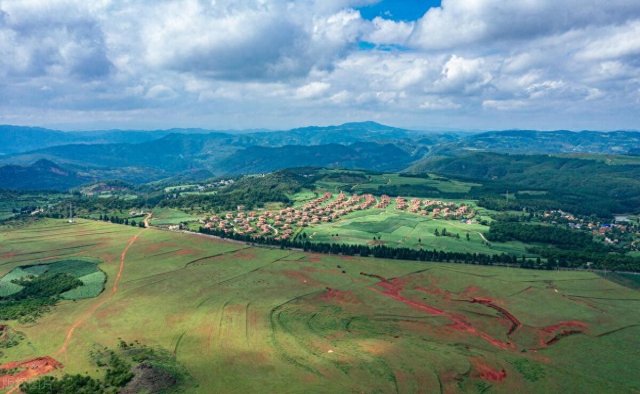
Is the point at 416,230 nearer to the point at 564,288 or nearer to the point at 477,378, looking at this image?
the point at 564,288

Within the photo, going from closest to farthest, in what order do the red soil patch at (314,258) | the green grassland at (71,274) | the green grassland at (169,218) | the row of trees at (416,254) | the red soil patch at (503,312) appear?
the red soil patch at (503,312) → the green grassland at (71,274) → the red soil patch at (314,258) → the row of trees at (416,254) → the green grassland at (169,218)

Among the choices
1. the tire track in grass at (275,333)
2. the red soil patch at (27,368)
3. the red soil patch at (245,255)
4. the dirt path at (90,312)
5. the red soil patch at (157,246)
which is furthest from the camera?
the red soil patch at (157,246)

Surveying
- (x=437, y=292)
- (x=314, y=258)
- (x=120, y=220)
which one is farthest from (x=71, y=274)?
(x=437, y=292)

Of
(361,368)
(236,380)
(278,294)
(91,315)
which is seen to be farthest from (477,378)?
(91,315)

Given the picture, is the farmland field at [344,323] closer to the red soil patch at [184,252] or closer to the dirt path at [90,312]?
the dirt path at [90,312]

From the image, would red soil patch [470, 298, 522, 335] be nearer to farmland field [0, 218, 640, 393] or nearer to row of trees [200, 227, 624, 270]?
farmland field [0, 218, 640, 393]

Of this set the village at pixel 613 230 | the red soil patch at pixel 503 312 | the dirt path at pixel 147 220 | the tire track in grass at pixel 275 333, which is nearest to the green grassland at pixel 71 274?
the tire track in grass at pixel 275 333
